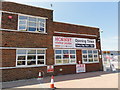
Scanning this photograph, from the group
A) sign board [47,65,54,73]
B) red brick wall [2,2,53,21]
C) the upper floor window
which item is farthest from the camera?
sign board [47,65,54,73]

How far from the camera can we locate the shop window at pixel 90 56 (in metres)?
12.8

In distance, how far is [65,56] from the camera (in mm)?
11625

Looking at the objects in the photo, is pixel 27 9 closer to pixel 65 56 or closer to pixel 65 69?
pixel 65 56

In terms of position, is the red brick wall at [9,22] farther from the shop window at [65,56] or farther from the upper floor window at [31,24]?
the shop window at [65,56]

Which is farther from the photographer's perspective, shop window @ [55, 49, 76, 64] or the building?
shop window @ [55, 49, 76, 64]

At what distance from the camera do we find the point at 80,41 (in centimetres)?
1252

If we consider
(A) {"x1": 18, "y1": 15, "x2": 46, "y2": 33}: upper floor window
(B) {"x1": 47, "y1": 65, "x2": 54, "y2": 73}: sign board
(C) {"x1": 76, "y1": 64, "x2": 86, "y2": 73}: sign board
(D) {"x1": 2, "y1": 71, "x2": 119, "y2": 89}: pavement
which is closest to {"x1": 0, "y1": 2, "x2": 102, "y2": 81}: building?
(A) {"x1": 18, "y1": 15, "x2": 46, "y2": 33}: upper floor window

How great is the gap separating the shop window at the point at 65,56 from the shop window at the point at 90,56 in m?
1.64

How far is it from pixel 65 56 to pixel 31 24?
215 inches

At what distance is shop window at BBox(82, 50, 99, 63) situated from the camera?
1276 cm

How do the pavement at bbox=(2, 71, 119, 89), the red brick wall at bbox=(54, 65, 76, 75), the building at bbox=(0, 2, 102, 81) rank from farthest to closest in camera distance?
the red brick wall at bbox=(54, 65, 76, 75) → the building at bbox=(0, 2, 102, 81) → the pavement at bbox=(2, 71, 119, 89)

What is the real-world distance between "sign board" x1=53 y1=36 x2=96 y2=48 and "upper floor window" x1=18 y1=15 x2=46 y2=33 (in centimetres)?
195

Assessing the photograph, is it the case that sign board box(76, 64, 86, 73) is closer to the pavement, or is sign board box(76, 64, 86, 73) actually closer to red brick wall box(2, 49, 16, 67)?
the pavement

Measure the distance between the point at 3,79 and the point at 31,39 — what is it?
4357 mm
